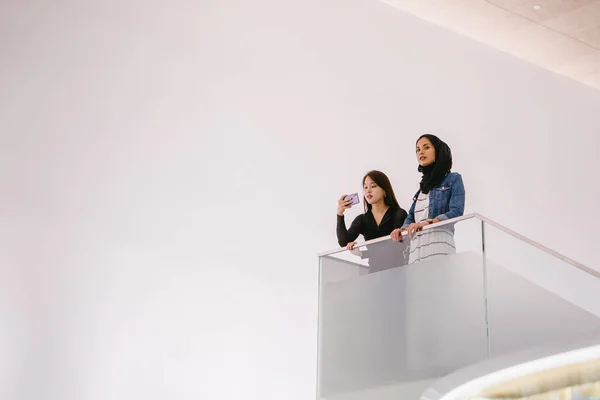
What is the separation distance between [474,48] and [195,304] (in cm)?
414

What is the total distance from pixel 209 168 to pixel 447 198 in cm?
302

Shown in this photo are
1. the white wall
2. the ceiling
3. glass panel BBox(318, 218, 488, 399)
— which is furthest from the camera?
the ceiling

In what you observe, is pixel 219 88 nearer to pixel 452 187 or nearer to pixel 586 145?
pixel 452 187

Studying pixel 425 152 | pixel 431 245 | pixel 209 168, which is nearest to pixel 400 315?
pixel 431 245

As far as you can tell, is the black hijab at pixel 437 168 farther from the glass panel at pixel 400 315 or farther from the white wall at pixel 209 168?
the white wall at pixel 209 168

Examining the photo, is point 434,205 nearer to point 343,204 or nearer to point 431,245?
point 431,245

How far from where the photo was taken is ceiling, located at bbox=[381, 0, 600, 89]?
7750mm

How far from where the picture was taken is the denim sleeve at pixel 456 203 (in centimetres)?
422

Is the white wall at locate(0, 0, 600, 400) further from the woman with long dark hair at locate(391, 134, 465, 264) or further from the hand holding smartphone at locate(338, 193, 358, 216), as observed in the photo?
the woman with long dark hair at locate(391, 134, 465, 264)

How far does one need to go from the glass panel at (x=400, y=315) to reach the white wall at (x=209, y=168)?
7.82ft

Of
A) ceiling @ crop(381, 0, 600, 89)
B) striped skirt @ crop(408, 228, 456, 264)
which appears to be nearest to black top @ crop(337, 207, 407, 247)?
striped skirt @ crop(408, 228, 456, 264)

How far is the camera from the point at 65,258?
19.8 ft

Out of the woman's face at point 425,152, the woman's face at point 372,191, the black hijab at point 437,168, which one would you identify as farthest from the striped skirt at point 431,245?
the woman's face at point 372,191

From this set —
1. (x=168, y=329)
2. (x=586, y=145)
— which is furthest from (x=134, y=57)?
(x=586, y=145)
